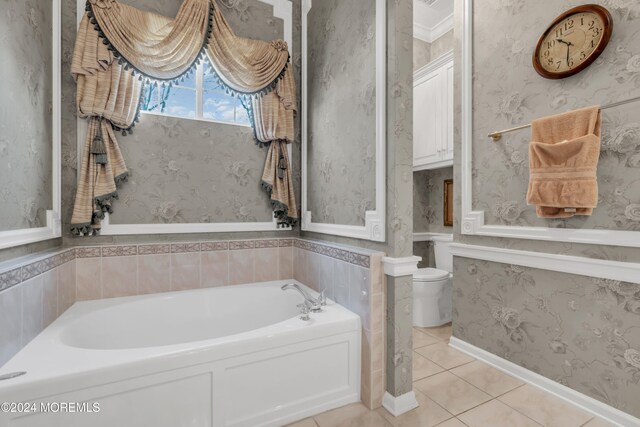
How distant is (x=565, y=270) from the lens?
1.65 metres

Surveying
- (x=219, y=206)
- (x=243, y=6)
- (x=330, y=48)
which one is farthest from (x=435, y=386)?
(x=243, y=6)

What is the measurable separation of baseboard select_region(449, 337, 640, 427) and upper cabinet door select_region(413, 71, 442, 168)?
1672 mm

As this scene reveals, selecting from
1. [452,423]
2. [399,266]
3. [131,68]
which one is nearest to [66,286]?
[131,68]

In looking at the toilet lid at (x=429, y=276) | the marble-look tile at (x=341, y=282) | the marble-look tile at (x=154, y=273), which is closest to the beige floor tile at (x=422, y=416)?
the marble-look tile at (x=341, y=282)

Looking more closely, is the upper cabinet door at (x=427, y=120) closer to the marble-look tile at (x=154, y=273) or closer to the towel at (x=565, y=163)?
the towel at (x=565, y=163)

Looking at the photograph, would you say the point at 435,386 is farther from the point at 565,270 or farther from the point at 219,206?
the point at 219,206

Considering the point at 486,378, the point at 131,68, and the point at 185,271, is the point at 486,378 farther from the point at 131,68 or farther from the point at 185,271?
the point at 131,68

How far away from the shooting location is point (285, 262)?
2.50 metres

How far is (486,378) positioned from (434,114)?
224 centimetres

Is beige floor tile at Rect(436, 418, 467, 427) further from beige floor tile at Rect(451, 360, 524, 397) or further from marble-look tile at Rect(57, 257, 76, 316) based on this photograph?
marble-look tile at Rect(57, 257, 76, 316)

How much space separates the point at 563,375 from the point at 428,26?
343 centimetres

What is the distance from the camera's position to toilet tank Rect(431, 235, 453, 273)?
10.0 feet

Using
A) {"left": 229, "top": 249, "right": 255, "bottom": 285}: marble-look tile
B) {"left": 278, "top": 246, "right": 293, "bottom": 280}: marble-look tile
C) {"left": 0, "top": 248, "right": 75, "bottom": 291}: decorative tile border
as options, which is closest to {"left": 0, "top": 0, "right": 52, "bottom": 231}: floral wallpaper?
{"left": 0, "top": 248, "right": 75, "bottom": 291}: decorative tile border

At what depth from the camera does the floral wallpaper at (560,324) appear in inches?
56.7
